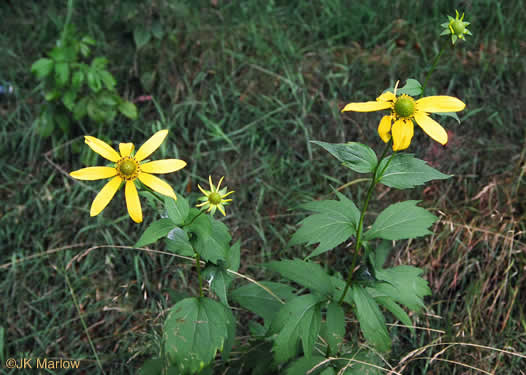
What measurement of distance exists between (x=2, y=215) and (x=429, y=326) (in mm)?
2250

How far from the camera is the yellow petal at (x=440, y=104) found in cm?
126

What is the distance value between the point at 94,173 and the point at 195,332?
543mm

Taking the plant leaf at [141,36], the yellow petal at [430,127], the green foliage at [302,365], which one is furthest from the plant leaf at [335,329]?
the plant leaf at [141,36]

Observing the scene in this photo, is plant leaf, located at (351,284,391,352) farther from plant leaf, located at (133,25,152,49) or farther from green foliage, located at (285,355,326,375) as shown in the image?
plant leaf, located at (133,25,152,49)

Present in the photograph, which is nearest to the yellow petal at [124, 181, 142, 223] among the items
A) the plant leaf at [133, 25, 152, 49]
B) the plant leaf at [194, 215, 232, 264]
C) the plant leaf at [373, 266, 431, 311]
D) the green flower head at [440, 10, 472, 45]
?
the plant leaf at [194, 215, 232, 264]

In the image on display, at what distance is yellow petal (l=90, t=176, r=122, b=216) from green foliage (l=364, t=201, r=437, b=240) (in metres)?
0.79

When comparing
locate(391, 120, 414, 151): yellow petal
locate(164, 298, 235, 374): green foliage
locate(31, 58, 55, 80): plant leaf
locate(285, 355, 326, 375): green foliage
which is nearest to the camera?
locate(391, 120, 414, 151): yellow petal

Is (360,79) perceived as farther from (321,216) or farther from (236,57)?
(321,216)

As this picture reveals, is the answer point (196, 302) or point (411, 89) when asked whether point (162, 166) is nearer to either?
point (196, 302)

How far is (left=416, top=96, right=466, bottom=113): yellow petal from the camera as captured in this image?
1260 millimetres

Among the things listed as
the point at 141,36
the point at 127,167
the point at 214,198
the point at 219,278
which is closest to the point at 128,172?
the point at 127,167

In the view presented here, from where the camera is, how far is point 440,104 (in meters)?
1.27

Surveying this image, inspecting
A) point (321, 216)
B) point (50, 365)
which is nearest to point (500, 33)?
point (321, 216)

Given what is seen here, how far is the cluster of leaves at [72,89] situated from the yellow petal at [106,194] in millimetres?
1312
